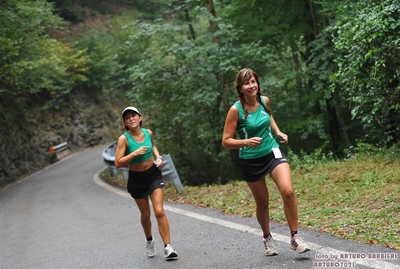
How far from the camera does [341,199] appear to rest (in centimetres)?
743

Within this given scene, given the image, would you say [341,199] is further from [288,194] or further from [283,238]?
[288,194]

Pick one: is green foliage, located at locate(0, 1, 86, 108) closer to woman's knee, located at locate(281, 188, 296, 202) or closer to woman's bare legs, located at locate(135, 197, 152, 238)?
woman's bare legs, located at locate(135, 197, 152, 238)

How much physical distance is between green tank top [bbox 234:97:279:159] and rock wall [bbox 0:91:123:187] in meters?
18.1

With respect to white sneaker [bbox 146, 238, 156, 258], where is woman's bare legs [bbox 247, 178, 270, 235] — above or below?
above

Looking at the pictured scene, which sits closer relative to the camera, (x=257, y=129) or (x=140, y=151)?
(x=257, y=129)

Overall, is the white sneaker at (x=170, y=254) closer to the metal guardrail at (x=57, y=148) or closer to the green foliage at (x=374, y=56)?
the green foliage at (x=374, y=56)

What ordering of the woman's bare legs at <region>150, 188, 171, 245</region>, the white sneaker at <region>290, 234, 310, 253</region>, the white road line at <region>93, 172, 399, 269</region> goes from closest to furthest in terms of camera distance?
the white road line at <region>93, 172, 399, 269</region>, the white sneaker at <region>290, 234, 310, 253</region>, the woman's bare legs at <region>150, 188, 171, 245</region>

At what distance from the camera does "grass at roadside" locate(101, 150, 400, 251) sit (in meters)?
5.69

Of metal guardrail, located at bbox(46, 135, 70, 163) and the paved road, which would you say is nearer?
the paved road

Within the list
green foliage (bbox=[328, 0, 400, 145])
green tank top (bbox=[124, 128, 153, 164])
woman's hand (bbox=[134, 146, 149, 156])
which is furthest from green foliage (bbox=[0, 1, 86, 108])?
woman's hand (bbox=[134, 146, 149, 156])

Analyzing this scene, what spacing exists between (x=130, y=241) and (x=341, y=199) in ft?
10.7

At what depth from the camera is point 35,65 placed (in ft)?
61.7

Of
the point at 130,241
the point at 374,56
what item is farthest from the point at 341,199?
the point at 374,56

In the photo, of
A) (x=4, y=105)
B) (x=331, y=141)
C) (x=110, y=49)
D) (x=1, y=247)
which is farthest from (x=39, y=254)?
(x=110, y=49)
